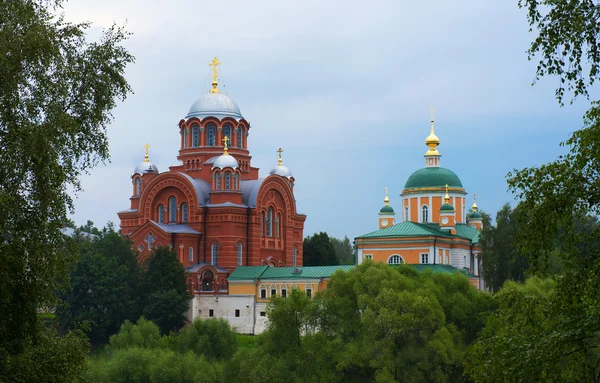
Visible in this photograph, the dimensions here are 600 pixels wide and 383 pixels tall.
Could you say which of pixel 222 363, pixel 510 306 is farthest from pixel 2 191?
pixel 222 363

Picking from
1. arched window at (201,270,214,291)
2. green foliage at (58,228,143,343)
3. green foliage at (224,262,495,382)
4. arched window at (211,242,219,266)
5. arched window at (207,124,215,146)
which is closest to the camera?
green foliage at (224,262,495,382)

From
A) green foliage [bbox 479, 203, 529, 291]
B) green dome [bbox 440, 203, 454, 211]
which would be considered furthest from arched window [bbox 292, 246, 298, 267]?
green foliage [bbox 479, 203, 529, 291]

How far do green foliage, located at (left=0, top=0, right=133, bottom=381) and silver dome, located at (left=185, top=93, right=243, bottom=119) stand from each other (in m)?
41.6

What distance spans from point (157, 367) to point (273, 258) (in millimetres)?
22012

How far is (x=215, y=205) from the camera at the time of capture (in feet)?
168

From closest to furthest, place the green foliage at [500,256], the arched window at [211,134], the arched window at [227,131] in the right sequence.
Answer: the green foliage at [500,256]
the arched window at [211,134]
the arched window at [227,131]

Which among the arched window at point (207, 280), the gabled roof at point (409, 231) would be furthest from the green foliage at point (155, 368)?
the gabled roof at point (409, 231)

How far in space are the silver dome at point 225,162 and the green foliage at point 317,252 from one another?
12262 mm

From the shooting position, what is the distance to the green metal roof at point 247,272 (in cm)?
4925

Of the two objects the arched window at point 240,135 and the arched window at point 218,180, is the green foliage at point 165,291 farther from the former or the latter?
the arched window at point 240,135

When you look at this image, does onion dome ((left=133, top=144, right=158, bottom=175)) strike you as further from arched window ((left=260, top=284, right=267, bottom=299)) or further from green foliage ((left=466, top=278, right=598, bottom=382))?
green foliage ((left=466, top=278, right=598, bottom=382))

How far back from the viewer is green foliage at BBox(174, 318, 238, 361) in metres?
35.6

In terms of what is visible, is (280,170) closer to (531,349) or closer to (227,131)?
(227,131)

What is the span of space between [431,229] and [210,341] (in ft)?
60.9
